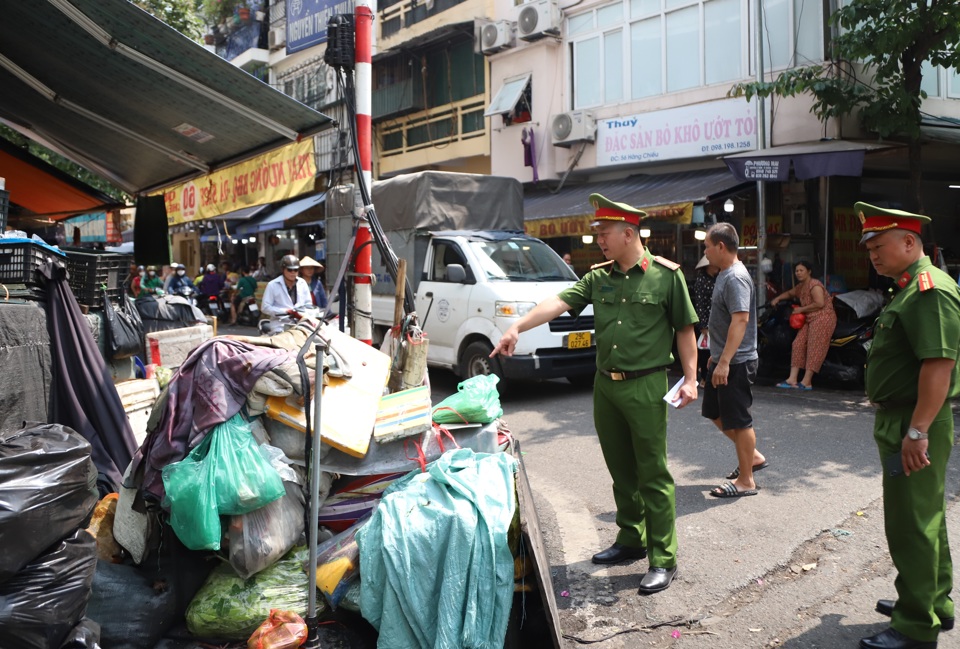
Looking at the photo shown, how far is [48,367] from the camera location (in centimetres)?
425

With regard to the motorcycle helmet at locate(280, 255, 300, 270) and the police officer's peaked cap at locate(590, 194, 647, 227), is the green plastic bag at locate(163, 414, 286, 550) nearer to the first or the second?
the police officer's peaked cap at locate(590, 194, 647, 227)

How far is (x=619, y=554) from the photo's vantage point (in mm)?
4340

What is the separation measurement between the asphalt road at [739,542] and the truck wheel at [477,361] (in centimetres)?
143

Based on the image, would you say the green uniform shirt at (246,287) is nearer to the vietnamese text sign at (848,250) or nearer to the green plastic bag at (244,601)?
the vietnamese text sign at (848,250)

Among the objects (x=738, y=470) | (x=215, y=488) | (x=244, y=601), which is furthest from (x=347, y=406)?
(x=738, y=470)

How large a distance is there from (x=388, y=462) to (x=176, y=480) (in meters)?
0.96

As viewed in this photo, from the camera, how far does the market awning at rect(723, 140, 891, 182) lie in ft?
34.5

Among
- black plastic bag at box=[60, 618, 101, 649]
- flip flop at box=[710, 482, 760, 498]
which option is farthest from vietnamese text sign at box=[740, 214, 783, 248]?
black plastic bag at box=[60, 618, 101, 649]

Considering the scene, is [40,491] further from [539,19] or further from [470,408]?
[539,19]

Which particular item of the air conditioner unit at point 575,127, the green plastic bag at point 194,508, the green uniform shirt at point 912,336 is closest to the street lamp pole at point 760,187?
the air conditioner unit at point 575,127

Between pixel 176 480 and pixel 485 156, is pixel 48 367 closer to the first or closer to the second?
pixel 176 480

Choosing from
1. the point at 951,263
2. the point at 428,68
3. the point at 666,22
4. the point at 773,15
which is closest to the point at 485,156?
the point at 428,68

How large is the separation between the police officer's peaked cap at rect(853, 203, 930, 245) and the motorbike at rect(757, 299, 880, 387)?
244 inches

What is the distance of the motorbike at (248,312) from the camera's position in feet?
64.9
